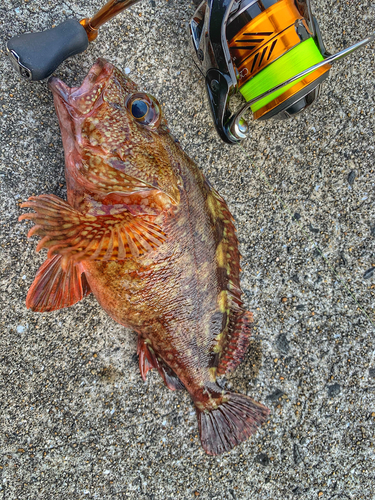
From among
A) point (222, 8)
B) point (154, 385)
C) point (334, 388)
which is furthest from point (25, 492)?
point (222, 8)

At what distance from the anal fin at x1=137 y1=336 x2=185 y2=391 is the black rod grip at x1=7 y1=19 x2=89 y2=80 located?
4.68 feet

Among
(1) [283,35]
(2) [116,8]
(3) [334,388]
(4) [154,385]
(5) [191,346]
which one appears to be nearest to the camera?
(2) [116,8]

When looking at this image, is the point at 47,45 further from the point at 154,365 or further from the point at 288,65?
the point at 154,365

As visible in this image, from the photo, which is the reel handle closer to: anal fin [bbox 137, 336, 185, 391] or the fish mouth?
the fish mouth

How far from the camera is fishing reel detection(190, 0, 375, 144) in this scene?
1.53m

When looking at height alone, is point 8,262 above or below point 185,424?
above

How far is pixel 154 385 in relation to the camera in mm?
2010

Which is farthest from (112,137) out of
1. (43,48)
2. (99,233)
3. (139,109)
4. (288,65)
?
(288,65)

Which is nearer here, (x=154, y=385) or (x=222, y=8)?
(x=222, y=8)

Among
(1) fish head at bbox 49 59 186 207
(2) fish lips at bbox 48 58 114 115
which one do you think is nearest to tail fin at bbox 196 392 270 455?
(1) fish head at bbox 49 59 186 207

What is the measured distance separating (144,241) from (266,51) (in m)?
1.06

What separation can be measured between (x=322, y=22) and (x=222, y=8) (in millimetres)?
975

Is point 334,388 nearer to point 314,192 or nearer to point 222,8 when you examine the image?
point 314,192

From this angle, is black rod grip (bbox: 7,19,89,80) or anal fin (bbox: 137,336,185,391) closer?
black rod grip (bbox: 7,19,89,80)
